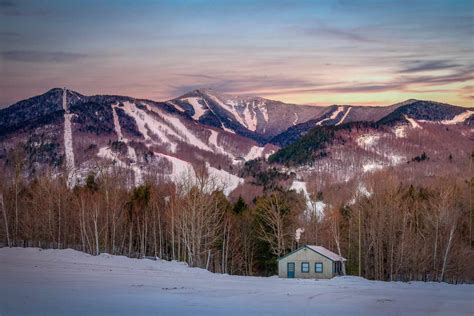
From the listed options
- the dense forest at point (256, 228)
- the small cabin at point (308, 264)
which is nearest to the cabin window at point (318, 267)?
the small cabin at point (308, 264)

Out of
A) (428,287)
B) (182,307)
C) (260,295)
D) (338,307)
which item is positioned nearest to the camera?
(182,307)

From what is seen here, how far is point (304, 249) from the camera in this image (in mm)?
65375

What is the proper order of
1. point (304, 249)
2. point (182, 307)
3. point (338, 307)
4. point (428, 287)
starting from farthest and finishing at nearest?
point (304, 249) → point (428, 287) → point (338, 307) → point (182, 307)

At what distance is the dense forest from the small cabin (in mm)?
4263

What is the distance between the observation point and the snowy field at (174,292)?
3588cm

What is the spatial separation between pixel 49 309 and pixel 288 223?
4916 cm

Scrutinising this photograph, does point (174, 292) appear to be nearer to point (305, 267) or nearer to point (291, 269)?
point (305, 267)

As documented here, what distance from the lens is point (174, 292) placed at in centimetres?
4338

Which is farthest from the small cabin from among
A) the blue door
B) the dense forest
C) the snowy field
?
the dense forest

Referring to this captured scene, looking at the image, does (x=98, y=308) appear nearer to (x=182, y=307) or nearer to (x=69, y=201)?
(x=182, y=307)

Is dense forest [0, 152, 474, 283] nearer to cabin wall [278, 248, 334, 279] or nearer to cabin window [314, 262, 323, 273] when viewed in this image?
cabin wall [278, 248, 334, 279]

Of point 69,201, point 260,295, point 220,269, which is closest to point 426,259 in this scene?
point 220,269

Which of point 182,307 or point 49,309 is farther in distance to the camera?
point 182,307

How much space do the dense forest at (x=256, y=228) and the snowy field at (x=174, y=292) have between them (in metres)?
9.26
